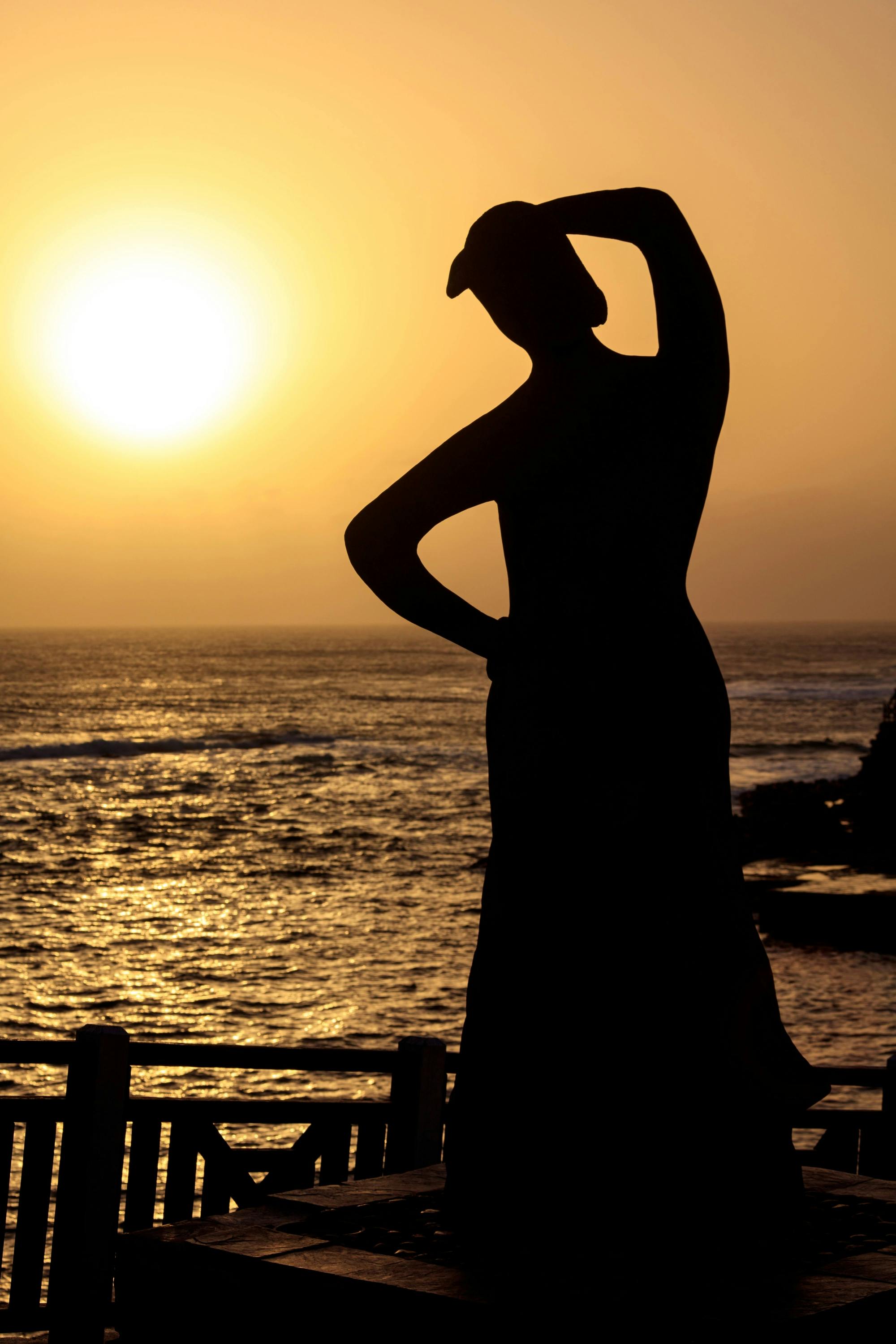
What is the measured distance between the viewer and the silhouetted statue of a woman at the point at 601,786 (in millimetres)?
3859

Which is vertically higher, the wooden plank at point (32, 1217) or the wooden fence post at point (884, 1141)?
the wooden fence post at point (884, 1141)

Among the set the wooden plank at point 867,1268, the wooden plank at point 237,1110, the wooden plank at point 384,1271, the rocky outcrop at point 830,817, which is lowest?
the rocky outcrop at point 830,817

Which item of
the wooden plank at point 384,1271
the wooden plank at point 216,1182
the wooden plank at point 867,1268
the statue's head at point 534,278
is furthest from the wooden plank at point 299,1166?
the statue's head at point 534,278

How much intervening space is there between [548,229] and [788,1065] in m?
2.56

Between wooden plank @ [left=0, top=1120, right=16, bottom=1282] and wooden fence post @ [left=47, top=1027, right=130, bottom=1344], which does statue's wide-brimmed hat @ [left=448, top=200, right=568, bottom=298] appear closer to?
wooden fence post @ [left=47, top=1027, right=130, bottom=1344]

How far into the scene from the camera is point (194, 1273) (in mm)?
3672

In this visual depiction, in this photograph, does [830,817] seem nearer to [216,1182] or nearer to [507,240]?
[216,1182]

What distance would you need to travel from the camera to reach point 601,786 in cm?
402

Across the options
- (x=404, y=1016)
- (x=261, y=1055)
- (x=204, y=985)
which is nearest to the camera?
(x=261, y=1055)

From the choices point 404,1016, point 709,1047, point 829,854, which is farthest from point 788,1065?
point 829,854

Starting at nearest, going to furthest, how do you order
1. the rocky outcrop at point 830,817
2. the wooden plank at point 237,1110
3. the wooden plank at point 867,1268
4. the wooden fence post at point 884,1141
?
1. the wooden plank at point 867,1268
2. the wooden plank at point 237,1110
3. the wooden fence post at point 884,1141
4. the rocky outcrop at point 830,817

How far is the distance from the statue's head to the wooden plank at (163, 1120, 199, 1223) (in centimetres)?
319

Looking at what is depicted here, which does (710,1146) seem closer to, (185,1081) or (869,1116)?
(869,1116)

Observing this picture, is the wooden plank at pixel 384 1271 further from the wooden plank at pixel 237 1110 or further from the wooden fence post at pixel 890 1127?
the wooden fence post at pixel 890 1127
